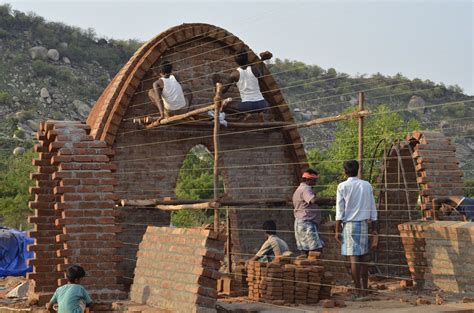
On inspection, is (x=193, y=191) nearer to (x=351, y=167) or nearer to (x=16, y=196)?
(x=16, y=196)

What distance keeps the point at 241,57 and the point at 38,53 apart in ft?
144

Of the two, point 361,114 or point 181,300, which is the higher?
point 361,114

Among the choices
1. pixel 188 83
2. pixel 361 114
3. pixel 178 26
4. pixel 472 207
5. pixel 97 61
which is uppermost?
pixel 97 61

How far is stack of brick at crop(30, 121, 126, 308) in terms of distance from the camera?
32.4 feet

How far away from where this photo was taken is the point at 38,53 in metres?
56.1

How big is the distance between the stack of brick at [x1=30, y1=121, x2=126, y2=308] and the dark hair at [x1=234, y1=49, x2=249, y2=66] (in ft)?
13.8

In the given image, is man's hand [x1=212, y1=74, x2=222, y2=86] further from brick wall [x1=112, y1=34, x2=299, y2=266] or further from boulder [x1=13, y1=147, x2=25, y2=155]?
boulder [x1=13, y1=147, x2=25, y2=155]

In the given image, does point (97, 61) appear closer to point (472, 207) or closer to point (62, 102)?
point (62, 102)

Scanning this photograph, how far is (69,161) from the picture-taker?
33.5 feet

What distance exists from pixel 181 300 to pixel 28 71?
47.0m

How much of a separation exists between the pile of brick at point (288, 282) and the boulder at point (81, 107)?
136ft

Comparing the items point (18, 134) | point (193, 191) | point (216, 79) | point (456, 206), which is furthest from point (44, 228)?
point (18, 134)

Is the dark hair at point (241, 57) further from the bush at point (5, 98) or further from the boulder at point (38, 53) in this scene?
the boulder at point (38, 53)

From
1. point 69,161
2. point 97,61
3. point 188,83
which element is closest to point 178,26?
point 188,83
